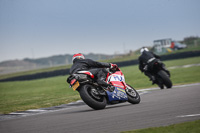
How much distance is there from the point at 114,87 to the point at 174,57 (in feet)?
94.3

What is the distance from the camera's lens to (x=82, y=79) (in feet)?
26.2

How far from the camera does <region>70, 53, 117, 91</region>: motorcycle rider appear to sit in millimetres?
8469

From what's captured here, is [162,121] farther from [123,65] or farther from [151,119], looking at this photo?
[123,65]

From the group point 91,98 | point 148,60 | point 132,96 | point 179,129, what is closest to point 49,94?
point 148,60

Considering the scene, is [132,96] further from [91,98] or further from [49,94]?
[49,94]

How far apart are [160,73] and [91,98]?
18.4 ft

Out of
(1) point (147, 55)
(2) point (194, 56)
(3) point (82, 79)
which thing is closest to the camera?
(3) point (82, 79)

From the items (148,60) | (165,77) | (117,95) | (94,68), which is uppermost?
(94,68)

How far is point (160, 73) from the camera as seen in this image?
42.5 ft

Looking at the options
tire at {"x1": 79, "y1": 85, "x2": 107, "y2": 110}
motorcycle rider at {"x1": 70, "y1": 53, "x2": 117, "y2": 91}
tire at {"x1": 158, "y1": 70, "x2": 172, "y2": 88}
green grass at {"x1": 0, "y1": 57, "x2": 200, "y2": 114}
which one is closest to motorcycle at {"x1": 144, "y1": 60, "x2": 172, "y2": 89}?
tire at {"x1": 158, "y1": 70, "x2": 172, "y2": 88}

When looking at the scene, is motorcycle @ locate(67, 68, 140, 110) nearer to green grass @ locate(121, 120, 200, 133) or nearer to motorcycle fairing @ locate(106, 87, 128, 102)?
motorcycle fairing @ locate(106, 87, 128, 102)

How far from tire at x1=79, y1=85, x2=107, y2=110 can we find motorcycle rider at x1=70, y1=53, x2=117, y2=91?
375 millimetres

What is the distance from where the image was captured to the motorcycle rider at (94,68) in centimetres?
847

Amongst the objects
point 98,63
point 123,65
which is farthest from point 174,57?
point 98,63
